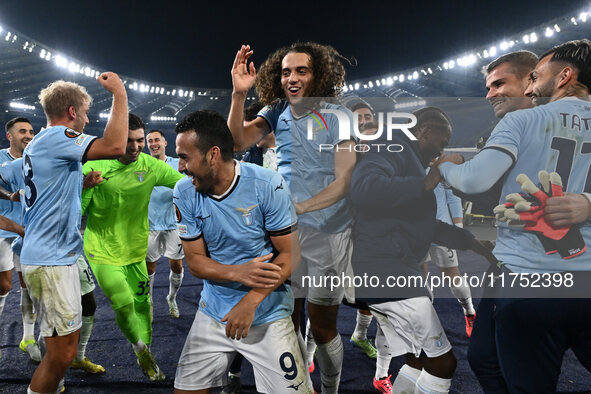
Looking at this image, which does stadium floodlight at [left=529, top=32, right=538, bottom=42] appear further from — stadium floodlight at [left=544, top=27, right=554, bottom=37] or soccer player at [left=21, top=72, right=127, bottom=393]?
soccer player at [left=21, top=72, right=127, bottom=393]

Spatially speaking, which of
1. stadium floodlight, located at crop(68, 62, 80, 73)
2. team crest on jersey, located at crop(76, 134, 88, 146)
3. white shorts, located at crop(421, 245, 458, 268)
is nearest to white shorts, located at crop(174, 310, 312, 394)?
team crest on jersey, located at crop(76, 134, 88, 146)

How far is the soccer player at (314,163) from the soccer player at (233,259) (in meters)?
0.31

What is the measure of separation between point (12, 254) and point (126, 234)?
4.96 feet

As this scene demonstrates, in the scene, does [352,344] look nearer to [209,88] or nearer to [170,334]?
[170,334]

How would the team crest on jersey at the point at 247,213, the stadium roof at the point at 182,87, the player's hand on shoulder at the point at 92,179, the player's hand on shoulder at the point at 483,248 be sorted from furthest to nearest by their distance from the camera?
the stadium roof at the point at 182,87
the player's hand on shoulder at the point at 92,179
the player's hand on shoulder at the point at 483,248
the team crest on jersey at the point at 247,213

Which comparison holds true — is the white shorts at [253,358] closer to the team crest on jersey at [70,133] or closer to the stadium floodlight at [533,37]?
the team crest on jersey at [70,133]

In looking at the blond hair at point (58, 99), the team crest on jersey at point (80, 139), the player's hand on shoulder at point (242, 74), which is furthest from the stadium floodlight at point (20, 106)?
the player's hand on shoulder at point (242, 74)

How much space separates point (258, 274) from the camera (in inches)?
67.0

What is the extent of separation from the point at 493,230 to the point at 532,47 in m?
16.6

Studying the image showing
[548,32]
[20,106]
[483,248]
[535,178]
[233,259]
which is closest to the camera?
[535,178]

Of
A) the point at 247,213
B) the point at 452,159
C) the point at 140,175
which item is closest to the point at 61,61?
the point at 140,175

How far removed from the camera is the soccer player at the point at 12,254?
332 centimetres

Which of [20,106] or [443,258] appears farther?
[20,106]

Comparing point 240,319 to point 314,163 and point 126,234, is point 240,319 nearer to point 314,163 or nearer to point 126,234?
point 314,163
